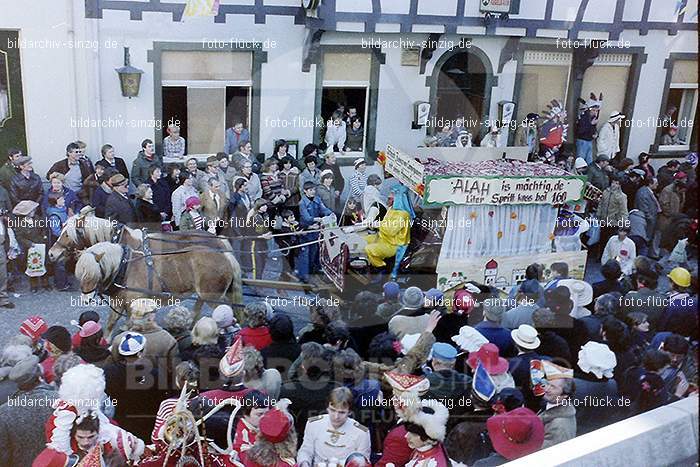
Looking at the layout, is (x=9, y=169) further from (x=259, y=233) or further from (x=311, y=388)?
(x=311, y=388)

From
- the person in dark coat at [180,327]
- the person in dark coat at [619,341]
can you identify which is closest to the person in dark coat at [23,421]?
the person in dark coat at [180,327]

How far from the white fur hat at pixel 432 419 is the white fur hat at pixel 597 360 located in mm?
1439

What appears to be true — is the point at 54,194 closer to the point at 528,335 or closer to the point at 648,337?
the point at 528,335

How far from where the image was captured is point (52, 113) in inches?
309

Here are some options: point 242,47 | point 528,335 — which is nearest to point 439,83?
point 242,47

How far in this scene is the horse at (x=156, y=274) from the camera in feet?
21.0

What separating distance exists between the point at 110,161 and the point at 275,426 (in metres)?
4.82

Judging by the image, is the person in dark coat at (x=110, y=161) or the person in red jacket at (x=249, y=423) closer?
the person in red jacket at (x=249, y=423)

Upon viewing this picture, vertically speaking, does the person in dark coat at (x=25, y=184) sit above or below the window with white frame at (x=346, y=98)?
below

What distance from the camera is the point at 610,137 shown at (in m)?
9.57

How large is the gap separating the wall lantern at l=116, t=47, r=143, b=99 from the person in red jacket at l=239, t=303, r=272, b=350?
3641 mm

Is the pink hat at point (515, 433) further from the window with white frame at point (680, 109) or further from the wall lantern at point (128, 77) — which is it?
the window with white frame at point (680, 109)

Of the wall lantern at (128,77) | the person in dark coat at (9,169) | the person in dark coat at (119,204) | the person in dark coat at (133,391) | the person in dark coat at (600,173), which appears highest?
the wall lantern at (128,77)

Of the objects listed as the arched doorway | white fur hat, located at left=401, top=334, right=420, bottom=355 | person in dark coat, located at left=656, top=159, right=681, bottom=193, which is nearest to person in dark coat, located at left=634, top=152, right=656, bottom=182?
person in dark coat, located at left=656, top=159, right=681, bottom=193
